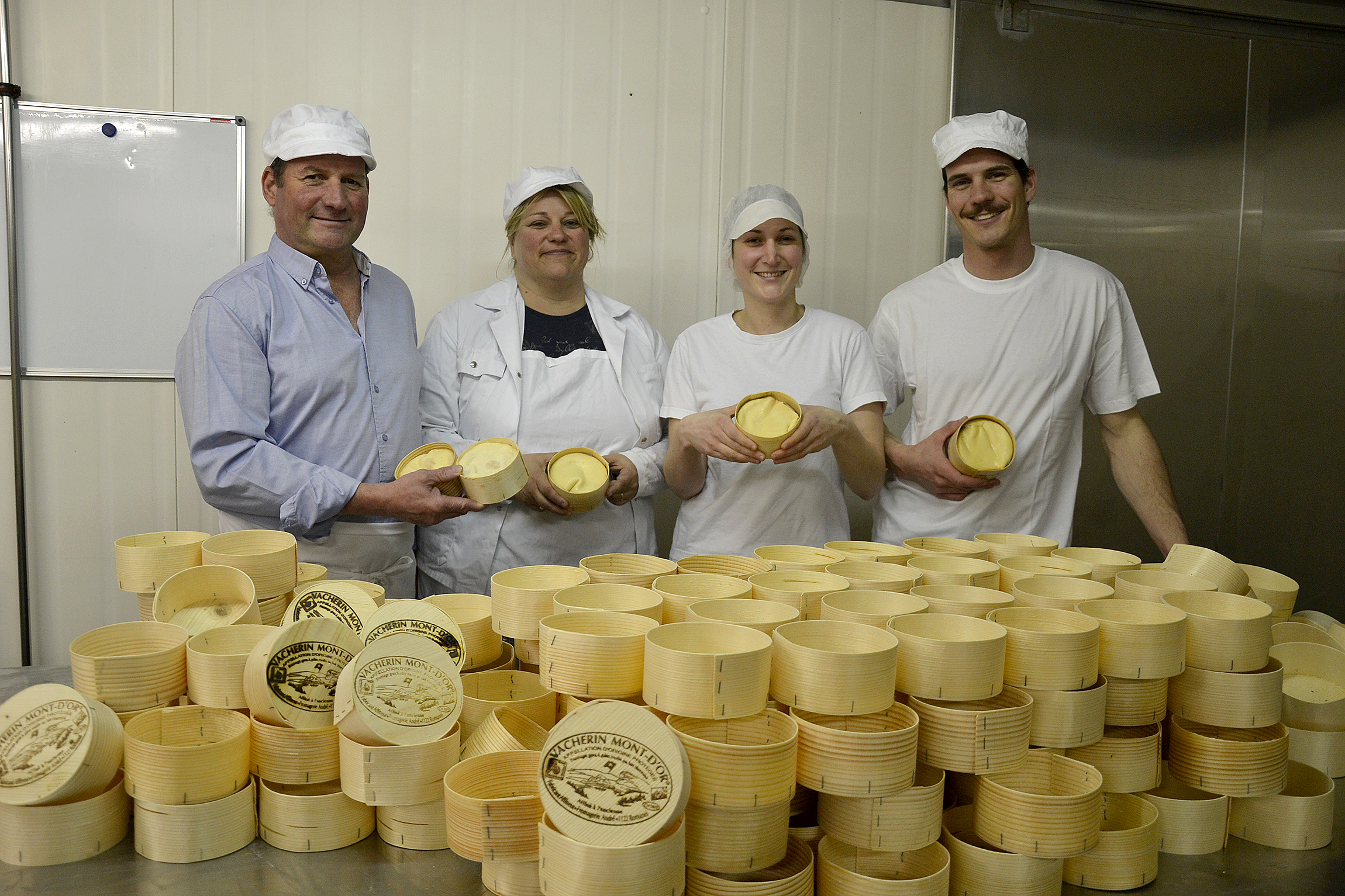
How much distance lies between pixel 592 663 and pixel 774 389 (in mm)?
1558

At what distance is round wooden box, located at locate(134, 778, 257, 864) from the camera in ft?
4.34

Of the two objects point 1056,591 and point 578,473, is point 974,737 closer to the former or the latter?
point 1056,591

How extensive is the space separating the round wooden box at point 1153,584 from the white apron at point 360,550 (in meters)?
1.76

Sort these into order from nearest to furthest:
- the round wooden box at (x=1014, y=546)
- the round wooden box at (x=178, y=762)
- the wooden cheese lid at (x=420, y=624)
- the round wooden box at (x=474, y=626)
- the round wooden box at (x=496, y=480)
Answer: the round wooden box at (x=178, y=762)
the wooden cheese lid at (x=420, y=624)
the round wooden box at (x=474, y=626)
the round wooden box at (x=1014, y=546)
the round wooden box at (x=496, y=480)

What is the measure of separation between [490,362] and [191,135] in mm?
1447

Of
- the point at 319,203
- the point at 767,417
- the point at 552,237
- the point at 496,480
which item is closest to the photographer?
the point at 496,480

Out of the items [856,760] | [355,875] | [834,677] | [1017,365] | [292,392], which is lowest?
[355,875]

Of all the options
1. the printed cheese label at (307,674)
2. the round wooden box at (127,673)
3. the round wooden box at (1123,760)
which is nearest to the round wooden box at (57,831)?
the round wooden box at (127,673)

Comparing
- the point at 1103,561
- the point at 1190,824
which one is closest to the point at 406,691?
the point at 1190,824

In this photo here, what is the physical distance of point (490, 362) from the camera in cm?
289

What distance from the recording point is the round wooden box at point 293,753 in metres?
1.38

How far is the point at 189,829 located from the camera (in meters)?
1.33

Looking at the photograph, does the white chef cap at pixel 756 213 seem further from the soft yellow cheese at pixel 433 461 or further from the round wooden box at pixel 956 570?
the round wooden box at pixel 956 570

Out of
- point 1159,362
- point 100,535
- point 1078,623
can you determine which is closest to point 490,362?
point 100,535
